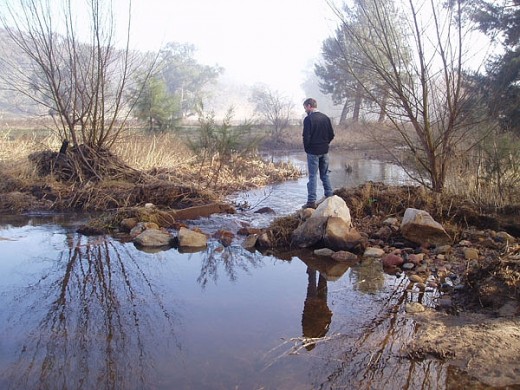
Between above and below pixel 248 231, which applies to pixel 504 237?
above

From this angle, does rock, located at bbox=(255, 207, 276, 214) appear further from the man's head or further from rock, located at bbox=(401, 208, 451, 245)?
rock, located at bbox=(401, 208, 451, 245)

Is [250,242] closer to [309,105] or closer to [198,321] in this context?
[198,321]

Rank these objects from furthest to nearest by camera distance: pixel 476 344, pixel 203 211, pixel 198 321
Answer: pixel 203 211 < pixel 198 321 < pixel 476 344

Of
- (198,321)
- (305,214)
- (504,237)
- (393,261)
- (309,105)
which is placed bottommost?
(198,321)

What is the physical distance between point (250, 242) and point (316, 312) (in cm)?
239

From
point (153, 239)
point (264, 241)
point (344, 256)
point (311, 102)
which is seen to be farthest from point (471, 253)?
point (153, 239)

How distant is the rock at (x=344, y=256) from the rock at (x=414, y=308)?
161cm

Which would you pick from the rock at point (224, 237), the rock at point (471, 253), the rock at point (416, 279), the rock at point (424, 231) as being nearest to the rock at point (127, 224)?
the rock at point (224, 237)

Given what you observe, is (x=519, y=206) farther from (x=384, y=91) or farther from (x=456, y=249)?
(x=384, y=91)

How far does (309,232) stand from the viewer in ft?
20.9

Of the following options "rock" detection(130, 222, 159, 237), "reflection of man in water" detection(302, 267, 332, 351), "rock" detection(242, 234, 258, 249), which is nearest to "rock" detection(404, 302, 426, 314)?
"reflection of man in water" detection(302, 267, 332, 351)

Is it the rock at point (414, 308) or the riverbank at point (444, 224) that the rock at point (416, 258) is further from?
the rock at point (414, 308)

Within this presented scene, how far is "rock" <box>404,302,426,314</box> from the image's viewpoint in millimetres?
4150

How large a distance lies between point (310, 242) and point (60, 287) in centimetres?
332
